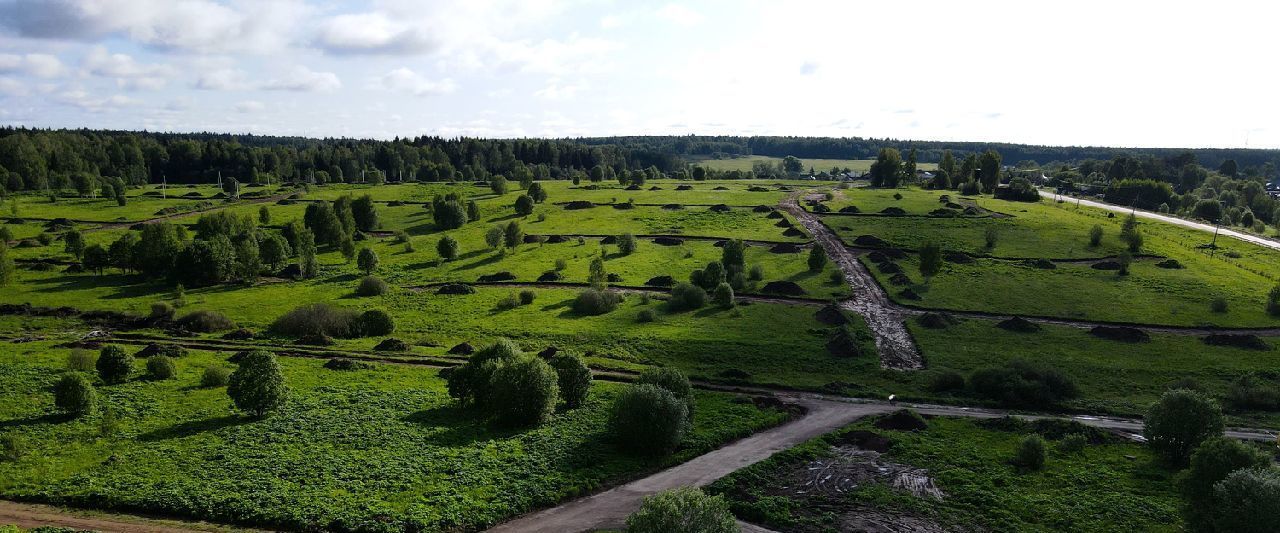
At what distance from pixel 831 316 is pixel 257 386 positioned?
56.2 meters

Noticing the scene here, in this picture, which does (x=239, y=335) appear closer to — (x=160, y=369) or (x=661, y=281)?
(x=160, y=369)

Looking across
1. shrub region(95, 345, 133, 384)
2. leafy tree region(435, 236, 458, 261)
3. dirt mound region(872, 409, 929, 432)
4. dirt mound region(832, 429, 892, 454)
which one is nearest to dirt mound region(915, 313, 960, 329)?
dirt mound region(872, 409, 929, 432)

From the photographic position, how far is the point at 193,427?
43.4 meters

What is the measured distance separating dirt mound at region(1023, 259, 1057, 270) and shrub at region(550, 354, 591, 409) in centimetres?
7743

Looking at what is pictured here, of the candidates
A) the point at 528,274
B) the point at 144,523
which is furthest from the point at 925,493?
the point at 528,274

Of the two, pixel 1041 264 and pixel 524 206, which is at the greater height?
pixel 524 206

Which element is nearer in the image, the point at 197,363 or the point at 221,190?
the point at 197,363

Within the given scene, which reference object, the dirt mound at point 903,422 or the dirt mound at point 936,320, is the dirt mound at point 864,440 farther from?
the dirt mound at point 936,320

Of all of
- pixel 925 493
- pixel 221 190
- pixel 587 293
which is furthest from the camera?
pixel 221 190

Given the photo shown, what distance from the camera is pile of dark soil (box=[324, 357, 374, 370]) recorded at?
58188mm

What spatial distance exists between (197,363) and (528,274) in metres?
43.2

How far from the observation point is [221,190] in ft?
A: 605

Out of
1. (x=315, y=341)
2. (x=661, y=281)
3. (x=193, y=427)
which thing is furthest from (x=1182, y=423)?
(x=315, y=341)

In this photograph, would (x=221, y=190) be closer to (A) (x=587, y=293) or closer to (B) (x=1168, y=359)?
(A) (x=587, y=293)
